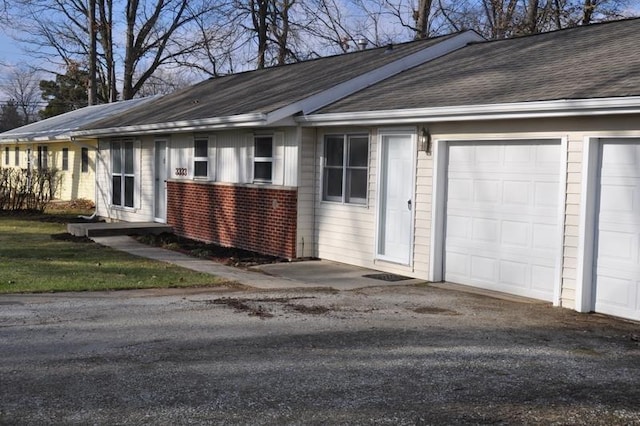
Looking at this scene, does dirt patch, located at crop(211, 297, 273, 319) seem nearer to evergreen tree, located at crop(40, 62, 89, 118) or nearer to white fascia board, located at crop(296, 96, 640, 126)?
white fascia board, located at crop(296, 96, 640, 126)

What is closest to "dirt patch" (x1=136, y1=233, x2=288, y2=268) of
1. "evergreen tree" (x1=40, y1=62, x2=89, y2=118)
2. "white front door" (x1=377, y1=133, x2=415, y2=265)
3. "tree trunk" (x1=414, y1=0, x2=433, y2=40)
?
"white front door" (x1=377, y1=133, x2=415, y2=265)

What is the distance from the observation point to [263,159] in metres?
14.0

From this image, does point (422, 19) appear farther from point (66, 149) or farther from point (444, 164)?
point (444, 164)

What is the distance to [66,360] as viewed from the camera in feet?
20.5

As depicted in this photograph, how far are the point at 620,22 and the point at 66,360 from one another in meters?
10.7

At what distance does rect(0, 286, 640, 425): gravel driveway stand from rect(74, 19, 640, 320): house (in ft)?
3.33

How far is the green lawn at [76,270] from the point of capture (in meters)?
10.1

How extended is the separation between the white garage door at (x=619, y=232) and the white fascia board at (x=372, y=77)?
221 inches

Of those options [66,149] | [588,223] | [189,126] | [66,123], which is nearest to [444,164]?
[588,223]

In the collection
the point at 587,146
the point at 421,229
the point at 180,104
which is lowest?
the point at 421,229

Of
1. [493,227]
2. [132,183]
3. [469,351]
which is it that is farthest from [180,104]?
[469,351]

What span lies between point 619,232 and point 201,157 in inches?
396

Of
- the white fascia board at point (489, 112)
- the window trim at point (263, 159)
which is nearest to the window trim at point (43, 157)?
the window trim at point (263, 159)

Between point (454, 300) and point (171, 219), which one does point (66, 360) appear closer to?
point (454, 300)
